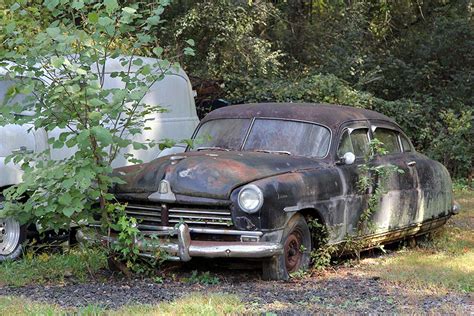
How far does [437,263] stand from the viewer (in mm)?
8047

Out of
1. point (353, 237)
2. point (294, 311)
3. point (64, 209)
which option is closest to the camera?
point (294, 311)

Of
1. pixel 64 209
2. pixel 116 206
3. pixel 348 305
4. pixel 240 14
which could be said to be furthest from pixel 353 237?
pixel 240 14

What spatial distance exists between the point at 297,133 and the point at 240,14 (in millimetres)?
10522

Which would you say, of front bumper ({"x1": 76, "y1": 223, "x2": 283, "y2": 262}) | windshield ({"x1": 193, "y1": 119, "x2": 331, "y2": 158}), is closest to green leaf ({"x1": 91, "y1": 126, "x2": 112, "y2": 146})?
front bumper ({"x1": 76, "y1": 223, "x2": 283, "y2": 262})

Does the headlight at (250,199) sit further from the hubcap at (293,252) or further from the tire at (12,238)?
the tire at (12,238)

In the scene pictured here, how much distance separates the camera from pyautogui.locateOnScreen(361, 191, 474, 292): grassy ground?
694 centimetres

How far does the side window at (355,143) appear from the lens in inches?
326

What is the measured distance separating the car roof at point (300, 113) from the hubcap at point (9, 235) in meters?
2.59

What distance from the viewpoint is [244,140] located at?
8.30m

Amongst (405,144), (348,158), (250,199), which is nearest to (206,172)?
(250,199)

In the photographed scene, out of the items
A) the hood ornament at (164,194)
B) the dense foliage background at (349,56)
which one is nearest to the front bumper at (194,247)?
the hood ornament at (164,194)

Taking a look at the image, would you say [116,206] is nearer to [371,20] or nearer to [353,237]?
[353,237]

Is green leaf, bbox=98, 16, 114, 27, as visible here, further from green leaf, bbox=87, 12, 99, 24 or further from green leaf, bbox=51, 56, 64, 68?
green leaf, bbox=51, 56, 64, 68

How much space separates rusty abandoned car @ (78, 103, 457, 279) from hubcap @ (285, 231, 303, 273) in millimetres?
10
